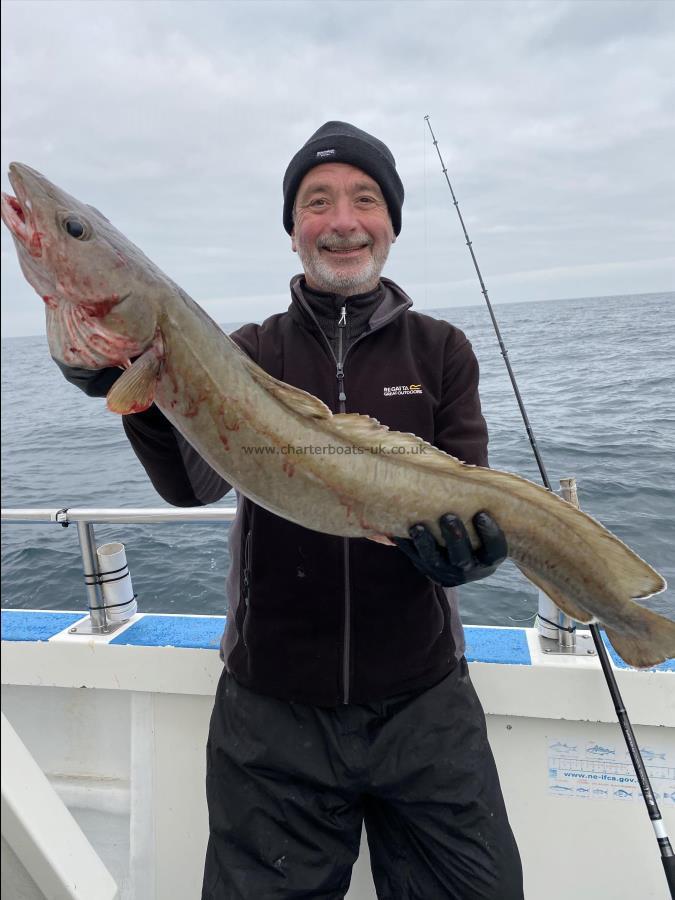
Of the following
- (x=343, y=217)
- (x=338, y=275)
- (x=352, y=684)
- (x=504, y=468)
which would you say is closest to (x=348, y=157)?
(x=343, y=217)

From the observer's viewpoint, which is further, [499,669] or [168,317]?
[499,669]

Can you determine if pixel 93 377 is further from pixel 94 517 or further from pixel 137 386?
pixel 94 517

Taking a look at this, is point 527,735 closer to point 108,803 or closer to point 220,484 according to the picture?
point 220,484

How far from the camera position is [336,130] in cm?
317

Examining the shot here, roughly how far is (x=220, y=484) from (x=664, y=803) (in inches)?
111

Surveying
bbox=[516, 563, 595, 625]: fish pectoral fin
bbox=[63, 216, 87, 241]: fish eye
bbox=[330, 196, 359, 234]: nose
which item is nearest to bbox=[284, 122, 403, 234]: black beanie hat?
bbox=[330, 196, 359, 234]: nose

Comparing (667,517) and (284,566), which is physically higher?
(284,566)

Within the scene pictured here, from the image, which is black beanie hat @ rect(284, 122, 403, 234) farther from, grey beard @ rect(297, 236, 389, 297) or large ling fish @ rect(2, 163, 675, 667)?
large ling fish @ rect(2, 163, 675, 667)

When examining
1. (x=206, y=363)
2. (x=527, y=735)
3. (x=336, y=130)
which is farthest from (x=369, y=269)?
(x=527, y=735)

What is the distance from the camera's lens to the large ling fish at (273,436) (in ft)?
6.39

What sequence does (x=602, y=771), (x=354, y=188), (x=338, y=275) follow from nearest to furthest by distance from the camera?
(x=338, y=275) → (x=354, y=188) → (x=602, y=771)

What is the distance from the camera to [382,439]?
2.26m

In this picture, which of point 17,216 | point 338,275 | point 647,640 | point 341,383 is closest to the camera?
point 17,216

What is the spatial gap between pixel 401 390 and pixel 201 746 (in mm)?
2383
